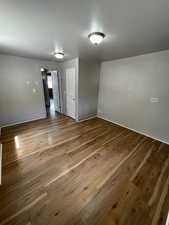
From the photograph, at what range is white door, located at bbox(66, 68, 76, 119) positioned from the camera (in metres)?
3.95

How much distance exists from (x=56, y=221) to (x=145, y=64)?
12.5 feet

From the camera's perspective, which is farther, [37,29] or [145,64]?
[145,64]

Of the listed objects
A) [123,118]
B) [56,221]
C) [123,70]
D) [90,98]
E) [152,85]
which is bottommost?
[56,221]

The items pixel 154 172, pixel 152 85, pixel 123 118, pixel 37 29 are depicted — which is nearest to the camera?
pixel 37 29

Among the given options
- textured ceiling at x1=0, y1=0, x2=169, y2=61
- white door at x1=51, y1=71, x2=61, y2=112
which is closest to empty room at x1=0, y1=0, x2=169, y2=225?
textured ceiling at x1=0, y1=0, x2=169, y2=61

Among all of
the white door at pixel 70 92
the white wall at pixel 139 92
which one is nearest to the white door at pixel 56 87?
the white door at pixel 70 92

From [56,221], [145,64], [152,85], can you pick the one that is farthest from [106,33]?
[56,221]

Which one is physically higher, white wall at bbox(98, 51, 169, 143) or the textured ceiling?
the textured ceiling

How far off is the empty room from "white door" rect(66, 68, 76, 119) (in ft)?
0.13

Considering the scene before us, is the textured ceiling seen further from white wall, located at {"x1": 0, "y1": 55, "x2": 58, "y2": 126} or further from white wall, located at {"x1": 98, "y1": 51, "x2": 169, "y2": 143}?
white wall, located at {"x1": 0, "y1": 55, "x2": 58, "y2": 126}

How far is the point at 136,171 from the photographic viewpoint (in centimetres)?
195

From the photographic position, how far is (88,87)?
4.06 meters

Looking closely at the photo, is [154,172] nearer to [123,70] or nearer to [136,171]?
[136,171]

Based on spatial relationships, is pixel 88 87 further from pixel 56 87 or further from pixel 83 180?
pixel 83 180
